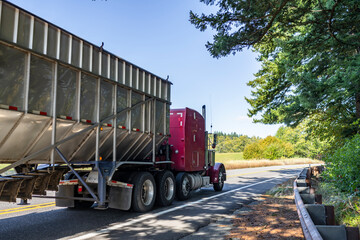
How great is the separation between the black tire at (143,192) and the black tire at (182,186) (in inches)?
61.5

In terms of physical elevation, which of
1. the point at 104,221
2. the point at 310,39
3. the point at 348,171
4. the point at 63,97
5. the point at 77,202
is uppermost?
the point at 310,39

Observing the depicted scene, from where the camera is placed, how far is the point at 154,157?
8.80m

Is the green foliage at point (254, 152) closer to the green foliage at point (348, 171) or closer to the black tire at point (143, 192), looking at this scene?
the green foliage at point (348, 171)

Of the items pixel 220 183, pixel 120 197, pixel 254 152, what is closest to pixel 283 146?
pixel 254 152

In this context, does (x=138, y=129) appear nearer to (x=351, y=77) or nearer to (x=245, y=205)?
(x=245, y=205)

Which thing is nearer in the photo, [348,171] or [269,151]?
[348,171]

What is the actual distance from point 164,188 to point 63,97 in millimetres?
4169

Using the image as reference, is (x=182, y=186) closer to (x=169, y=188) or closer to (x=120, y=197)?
(x=169, y=188)

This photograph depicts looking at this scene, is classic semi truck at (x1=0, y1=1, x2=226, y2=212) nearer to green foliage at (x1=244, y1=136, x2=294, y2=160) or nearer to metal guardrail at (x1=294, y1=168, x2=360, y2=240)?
metal guardrail at (x1=294, y1=168, x2=360, y2=240)

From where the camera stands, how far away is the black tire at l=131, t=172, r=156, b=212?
24.2 feet

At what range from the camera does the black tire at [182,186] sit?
952 cm

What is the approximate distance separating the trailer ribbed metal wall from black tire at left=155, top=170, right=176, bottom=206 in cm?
109

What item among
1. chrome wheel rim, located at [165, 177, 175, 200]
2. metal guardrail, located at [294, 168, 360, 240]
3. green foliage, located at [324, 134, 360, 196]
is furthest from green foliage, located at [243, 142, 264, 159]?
metal guardrail, located at [294, 168, 360, 240]

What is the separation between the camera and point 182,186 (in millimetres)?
9594
